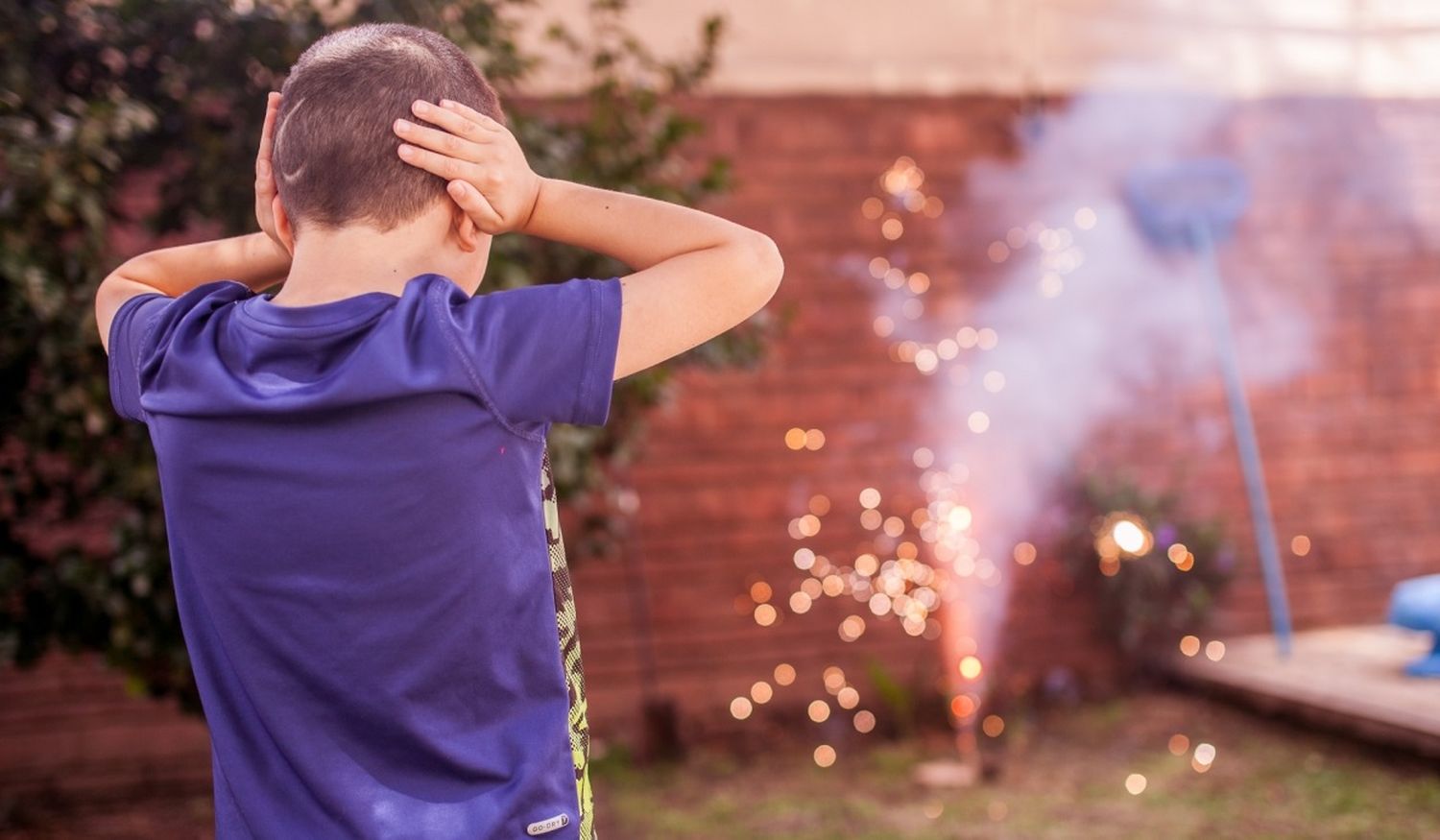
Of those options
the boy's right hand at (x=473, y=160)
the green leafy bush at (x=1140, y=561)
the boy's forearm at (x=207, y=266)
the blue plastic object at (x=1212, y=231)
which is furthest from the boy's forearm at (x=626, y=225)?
the blue plastic object at (x=1212, y=231)

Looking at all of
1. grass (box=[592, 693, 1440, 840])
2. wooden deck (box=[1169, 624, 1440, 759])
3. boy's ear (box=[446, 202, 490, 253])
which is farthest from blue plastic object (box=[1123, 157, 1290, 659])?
Answer: boy's ear (box=[446, 202, 490, 253])

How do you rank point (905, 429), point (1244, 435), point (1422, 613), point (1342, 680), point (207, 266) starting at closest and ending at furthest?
point (207, 266)
point (1422, 613)
point (1342, 680)
point (905, 429)
point (1244, 435)

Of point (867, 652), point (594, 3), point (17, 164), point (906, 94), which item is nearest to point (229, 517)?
point (17, 164)

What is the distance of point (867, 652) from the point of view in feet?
15.8

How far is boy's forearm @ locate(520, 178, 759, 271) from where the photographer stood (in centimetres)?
119

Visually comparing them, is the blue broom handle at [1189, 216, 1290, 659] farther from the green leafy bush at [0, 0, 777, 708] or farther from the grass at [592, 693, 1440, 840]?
the green leafy bush at [0, 0, 777, 708]

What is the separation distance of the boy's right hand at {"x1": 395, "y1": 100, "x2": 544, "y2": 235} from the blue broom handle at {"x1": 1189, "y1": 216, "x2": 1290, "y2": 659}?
434 cm

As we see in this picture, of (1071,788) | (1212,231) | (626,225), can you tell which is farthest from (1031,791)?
(626,225)

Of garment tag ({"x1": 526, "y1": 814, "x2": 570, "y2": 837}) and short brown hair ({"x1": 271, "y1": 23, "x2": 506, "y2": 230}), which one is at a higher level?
short brown hair ({"x1": 271, "y1": 23, "x2": 506, "y2": 230})

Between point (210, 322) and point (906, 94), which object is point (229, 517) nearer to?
point (210, 322)

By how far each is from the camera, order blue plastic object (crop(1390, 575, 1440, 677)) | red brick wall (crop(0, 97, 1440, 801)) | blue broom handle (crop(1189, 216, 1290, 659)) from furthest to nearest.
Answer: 1. blue broom handle (crop(1189, 216, 1290, 659))
2. red brick wall (crop(0, 97, 1440, 801))
3. blue plastic object (crop(1390, 575, 1440, 677))

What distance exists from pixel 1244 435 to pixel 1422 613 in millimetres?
1046

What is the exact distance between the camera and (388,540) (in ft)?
3.45

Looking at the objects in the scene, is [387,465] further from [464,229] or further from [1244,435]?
[1244,435]
